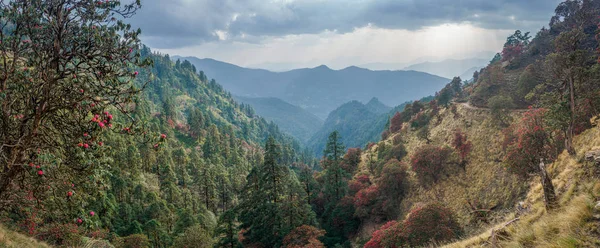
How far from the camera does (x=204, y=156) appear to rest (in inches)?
3376

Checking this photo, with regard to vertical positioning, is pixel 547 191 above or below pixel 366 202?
above

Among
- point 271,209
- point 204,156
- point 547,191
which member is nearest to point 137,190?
point 271,209

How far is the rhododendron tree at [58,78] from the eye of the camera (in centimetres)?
694

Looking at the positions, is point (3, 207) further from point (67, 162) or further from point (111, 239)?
point (111, 239)

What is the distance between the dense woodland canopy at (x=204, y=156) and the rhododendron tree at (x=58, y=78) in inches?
1.6

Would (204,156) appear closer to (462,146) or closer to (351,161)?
(351,161)

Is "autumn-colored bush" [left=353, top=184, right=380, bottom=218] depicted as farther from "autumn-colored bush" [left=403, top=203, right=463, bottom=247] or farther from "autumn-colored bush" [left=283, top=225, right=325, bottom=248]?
"autumn-colored bush" [left=403, top=203, right=463, bottom=247]

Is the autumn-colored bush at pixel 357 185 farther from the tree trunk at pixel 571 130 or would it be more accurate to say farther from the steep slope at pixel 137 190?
the tree trunk at pixel 571 130

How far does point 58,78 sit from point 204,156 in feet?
272

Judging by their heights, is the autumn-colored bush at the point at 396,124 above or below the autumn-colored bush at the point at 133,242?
above

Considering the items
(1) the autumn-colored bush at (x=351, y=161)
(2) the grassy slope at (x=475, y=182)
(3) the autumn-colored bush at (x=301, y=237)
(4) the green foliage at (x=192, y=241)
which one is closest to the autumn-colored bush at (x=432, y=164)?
(2) the grassy slope at (x=475, y=182)

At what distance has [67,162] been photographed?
25.3 feet

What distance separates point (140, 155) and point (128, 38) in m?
Result: 49.2

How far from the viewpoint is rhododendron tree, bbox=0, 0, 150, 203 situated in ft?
22.8
